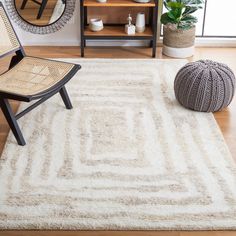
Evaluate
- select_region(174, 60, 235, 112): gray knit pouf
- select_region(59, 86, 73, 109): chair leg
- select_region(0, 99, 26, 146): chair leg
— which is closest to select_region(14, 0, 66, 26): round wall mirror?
select_region(59, 86, 73, 109): chair leg

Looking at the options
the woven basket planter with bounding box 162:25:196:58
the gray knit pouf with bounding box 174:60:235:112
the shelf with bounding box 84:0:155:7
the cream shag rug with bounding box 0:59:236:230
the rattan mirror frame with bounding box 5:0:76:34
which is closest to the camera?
the cream shag rug with bounding box 0:59:236:230

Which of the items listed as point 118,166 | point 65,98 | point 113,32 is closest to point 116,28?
point 113,32

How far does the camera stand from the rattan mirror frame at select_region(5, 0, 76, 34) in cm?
376

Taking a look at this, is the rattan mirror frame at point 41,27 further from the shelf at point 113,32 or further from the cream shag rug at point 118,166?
the cream shag rug at point 118,166

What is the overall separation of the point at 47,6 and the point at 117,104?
1264mm

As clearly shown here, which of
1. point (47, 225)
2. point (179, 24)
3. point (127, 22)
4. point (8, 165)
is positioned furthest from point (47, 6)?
point (47, 225)

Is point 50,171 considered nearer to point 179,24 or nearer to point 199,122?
point 199,122

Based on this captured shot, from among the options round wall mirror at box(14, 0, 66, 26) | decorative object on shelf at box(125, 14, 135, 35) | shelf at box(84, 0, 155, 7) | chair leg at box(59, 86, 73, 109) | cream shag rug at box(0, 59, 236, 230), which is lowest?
cream shag rug at box(0, 59, 236, 230)

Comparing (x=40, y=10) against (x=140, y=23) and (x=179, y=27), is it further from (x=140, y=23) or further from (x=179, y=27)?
(x=179, y=27)

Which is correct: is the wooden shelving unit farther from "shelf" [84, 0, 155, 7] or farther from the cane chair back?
the cane chair back

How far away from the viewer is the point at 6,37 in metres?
2.88

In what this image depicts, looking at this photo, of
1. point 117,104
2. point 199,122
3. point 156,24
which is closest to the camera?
point 199,122

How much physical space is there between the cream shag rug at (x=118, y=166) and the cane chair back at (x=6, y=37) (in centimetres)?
42

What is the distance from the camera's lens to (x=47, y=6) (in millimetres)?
3742
